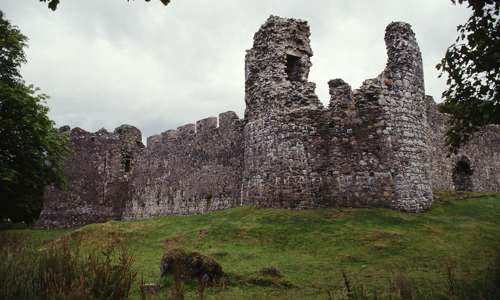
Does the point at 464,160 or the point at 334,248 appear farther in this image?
the point at 464,160

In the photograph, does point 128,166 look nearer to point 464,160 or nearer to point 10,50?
point 10,50

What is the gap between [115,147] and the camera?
22344 millimetres

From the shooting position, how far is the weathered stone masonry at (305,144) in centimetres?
1152

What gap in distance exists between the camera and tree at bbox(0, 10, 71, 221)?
551 inches

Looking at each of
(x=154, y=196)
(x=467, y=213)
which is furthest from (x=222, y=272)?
(x=154, y=196)

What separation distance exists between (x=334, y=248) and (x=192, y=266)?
364 cm

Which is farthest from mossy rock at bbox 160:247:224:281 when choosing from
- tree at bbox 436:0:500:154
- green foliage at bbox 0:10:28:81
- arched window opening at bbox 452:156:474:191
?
arched window opening at bbox 452:156:474:191

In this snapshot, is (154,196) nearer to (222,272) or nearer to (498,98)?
(222,272)

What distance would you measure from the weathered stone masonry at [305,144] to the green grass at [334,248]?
2.79 ft

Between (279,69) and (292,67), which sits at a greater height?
(292,67)

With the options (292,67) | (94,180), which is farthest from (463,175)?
(94,180)

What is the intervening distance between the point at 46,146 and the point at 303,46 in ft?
35.6

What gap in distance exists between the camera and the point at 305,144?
12406 mm

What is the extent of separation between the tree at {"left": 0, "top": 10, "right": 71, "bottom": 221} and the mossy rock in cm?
913
